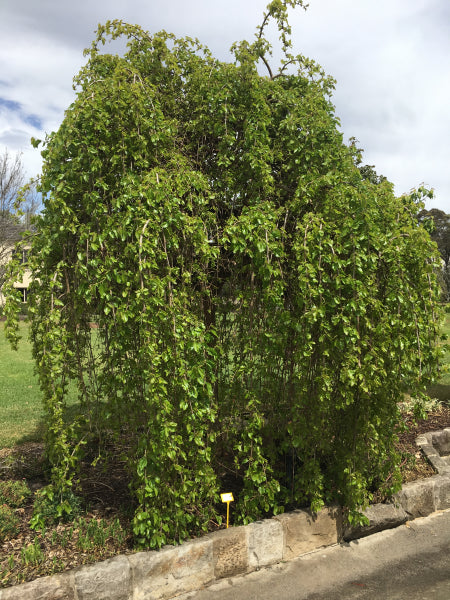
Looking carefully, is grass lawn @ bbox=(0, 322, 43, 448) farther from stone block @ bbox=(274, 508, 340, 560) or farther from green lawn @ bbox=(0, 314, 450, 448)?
stone block @ bbox=(274, 508, 340, 560)

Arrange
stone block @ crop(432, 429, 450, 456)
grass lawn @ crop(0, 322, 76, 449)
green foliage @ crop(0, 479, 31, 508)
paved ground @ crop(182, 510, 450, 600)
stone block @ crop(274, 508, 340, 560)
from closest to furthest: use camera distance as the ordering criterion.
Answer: paved ground @ crop(182, 510, 450, 600) < stone block @ crop(274, 508, 340, 560) < green foliage @ crop(0, 479, 31, 508) < stone block @ crop(432, 429, 450, 456) < grass lawn @ crop(0, 322, 76, 449)

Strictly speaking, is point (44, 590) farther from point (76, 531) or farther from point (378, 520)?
point (378, 520)

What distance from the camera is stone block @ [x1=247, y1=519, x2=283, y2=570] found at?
3527 mm

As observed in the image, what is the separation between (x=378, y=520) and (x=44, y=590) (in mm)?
2733

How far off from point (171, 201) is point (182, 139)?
1.01 m

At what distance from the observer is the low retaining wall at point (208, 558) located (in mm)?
2928

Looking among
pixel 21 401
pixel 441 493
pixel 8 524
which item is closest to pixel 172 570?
pixel 8 524

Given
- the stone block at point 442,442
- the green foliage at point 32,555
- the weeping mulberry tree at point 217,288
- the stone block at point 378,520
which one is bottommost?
the stone block at point 378,520

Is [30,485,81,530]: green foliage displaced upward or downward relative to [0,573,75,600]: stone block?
upward

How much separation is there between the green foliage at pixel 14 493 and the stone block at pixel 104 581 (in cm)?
119

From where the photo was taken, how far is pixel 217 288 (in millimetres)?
4133

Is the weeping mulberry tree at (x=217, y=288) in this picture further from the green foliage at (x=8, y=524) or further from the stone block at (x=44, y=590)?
the stone block at (x=44, y=590)

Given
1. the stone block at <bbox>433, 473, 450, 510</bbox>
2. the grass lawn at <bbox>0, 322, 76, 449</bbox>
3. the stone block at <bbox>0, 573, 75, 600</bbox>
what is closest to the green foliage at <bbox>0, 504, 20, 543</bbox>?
the stone block at <bbox>0, 573, 75, 600</bbox>

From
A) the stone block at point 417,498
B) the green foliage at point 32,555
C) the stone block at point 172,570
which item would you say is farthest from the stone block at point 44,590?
the stone block at point 417,498
